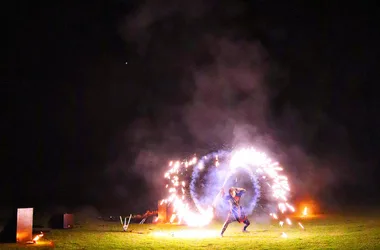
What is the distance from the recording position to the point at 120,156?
5272cm

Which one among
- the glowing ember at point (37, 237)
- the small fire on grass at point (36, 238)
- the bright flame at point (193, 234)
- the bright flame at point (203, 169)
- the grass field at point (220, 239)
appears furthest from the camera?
the bright flame at point (203, 169)

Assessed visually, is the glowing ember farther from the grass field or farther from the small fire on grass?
the grass field

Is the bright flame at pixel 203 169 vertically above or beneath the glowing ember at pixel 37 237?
above

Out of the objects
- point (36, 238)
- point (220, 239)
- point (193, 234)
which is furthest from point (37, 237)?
point (220, 239)

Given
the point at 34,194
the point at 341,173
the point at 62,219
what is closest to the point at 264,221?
the point at 62,219

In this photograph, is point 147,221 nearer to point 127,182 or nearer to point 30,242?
point 30,242

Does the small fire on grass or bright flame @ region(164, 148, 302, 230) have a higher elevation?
bright flame @ region(164, 148, 302, 230)

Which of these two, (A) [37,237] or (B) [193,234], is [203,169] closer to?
(B) [193,234]

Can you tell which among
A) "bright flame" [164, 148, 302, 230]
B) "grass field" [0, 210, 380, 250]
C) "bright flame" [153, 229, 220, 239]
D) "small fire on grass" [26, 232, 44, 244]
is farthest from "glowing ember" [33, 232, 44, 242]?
"bright flame" [164, 148, 302, 230]

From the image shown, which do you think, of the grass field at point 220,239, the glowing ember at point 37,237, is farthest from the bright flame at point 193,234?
the glowing ember at point 37,237

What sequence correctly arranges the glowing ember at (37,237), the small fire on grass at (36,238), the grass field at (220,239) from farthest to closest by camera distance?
the glowing ember at (37,237) → the small fire on grass at (36,238) → the grass field at (220,239)

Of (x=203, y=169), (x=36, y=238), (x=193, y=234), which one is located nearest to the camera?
(x=36, y=238)

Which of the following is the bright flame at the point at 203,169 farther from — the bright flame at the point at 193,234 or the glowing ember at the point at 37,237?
the glowing ember at the point at 37,237

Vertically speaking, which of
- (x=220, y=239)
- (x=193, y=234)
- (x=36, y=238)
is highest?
(x=36, y=238)
